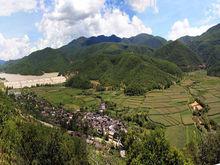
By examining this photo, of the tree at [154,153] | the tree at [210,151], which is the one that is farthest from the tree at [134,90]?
the tree at [154,153]

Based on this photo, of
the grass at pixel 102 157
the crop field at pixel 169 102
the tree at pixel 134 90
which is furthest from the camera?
the tree at pixel 134 90

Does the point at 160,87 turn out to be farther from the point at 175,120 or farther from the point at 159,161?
the point at 159,161

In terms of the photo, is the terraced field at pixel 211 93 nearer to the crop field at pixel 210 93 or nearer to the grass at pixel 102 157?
the crop field at pixel 210 93

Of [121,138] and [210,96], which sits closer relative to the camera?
[121,138]

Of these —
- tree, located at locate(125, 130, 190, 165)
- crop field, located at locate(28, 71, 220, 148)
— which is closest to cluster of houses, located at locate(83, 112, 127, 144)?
crop field, located at locate(28, 71, 220, 148)

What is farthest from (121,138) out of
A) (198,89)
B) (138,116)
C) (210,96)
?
(198,89)

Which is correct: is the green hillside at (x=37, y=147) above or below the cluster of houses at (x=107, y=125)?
above
